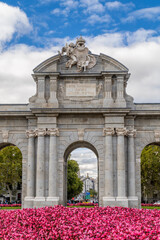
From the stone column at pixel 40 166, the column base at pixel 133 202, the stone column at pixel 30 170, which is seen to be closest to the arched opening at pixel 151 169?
the column base at pixel 133 202

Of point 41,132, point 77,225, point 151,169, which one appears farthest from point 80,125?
point 151,169

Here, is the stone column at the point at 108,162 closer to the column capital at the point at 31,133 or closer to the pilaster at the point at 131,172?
the pilaster at the point at 131,172

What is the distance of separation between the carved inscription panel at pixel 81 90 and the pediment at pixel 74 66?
3.42 feet

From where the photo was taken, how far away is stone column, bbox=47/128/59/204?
88.8 ft

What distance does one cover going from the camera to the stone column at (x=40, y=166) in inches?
1069

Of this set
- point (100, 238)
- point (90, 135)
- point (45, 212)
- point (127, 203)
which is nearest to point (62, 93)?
point (90, 135)

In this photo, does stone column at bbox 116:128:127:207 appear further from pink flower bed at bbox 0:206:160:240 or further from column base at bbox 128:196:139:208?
pink flower bed at bbox 0:206:160:240

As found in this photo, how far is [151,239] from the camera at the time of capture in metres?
12.7

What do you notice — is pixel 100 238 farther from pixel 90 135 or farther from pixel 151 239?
pixel 90 135

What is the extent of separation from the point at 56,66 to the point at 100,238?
59.4ft

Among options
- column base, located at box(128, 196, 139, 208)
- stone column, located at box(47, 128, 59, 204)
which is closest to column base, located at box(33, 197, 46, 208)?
stone column, located at box(47, 128, 59, 204)

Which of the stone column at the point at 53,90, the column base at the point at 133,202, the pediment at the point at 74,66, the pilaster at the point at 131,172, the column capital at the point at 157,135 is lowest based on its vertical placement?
the column base at the point at 133,202

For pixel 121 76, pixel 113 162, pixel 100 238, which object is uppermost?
pixel 121 76

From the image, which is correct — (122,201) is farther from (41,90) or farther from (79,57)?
(79,57)
